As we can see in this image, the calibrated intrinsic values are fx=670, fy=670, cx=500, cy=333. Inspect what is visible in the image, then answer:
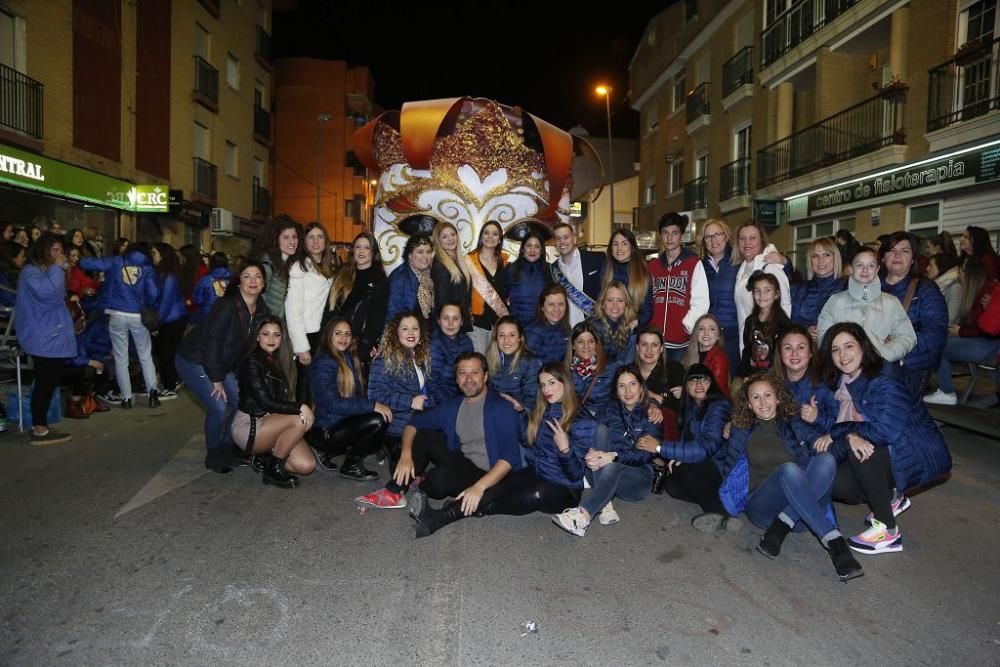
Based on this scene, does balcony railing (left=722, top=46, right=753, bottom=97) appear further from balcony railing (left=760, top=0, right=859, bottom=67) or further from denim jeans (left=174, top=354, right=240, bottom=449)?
denim jeans (left=174, top=354, right=240, bottom=449)

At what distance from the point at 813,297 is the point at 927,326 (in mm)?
838

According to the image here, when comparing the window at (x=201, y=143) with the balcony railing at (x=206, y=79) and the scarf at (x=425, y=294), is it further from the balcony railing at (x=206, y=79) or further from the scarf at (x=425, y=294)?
the scarf at (x=425, y=294)

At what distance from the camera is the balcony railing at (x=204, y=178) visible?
2017 centimetres

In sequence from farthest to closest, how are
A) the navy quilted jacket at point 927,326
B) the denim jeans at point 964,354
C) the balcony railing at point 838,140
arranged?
the balcony railing at point 838,140
the denim jeans at point 964,354
the navy quilted jacket at point 927,326

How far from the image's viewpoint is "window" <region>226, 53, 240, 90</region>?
23.2 m

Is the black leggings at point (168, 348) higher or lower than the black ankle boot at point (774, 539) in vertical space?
higher

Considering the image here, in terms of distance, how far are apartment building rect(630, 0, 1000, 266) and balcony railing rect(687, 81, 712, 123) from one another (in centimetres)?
7

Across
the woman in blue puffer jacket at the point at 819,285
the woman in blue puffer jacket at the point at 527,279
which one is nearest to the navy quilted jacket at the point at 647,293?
the woman in blue puffer jacket at the point at 527,279

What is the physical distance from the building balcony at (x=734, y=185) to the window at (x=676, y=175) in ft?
13.4

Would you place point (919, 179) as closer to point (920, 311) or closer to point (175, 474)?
point (920, 311)

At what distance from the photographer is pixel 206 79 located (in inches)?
814

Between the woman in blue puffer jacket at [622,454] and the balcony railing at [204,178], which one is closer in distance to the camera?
the woman in blue puffer jacket at [622,454]

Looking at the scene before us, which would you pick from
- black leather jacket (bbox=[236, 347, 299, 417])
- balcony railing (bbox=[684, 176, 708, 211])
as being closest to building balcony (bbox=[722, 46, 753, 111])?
balcony railing (bbox=[684, 176, 708, 211])

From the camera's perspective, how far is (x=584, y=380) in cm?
497
